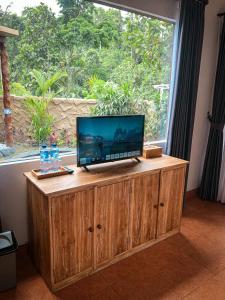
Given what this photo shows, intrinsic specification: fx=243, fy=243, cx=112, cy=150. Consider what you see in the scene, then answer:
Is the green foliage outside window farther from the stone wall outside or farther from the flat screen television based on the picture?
the flat screen television

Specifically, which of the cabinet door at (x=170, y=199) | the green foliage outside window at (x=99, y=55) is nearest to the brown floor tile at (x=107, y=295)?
the cabinet door at (x=170, y=199)

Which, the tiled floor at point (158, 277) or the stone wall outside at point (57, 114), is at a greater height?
the stone wall outside at point (57, 114)

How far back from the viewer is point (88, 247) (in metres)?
1.88

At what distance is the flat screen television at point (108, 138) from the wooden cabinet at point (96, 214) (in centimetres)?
10

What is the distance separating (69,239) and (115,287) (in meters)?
0.51

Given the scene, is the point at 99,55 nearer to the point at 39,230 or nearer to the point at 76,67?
the point at 76,67

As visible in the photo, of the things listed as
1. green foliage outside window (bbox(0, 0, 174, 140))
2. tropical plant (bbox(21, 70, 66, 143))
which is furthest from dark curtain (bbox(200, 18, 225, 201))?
tropical plant (bbox(21, 70, 66, 143))

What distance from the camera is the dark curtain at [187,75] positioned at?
2.54 m

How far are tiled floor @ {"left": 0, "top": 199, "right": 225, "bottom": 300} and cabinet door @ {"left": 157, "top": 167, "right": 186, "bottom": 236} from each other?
0.16 metres

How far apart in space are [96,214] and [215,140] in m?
2.05

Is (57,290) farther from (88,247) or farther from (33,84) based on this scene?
(33,84)

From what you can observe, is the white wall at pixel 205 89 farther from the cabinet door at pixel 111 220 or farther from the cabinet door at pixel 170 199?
the cabinet door at pixel 111 220

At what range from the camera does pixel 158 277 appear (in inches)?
76.2

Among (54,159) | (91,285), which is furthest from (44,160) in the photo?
(91,285)
